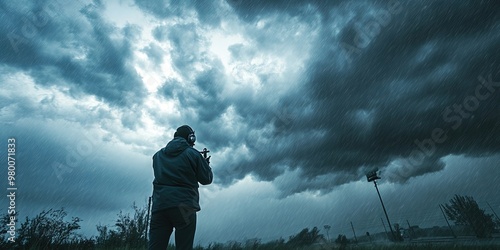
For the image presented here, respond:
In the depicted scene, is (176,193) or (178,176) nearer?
(176,193)

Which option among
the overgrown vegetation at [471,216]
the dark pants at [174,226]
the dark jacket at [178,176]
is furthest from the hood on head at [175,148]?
the overgrown vegetation at [471,216]

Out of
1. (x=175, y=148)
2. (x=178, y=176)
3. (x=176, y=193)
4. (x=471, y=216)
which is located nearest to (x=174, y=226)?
(x=176, y=193)

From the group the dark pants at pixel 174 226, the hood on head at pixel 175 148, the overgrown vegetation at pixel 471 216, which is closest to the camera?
the dark pants at pixel 174 226

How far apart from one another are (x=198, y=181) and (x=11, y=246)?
15.0 feet

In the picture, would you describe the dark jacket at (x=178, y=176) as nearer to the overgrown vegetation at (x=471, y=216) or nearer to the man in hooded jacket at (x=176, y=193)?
the man in hooded jacket at (x=176, y=193)

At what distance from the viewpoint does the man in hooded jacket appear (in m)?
2.38

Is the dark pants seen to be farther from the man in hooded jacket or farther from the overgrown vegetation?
the overgrown vegetation

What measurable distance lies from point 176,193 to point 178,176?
0.20m

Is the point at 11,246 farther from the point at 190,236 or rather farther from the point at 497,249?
the point at 497,249

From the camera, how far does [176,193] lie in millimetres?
2439

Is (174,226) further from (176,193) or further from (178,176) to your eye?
(178,176)

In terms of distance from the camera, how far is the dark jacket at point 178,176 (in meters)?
2.43

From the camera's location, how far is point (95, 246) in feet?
20.6

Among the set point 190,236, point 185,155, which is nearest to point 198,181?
point 185,155
